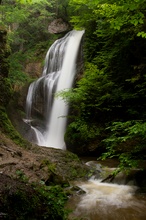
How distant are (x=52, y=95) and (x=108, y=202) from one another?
1331cm

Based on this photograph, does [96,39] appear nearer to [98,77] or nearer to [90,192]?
[98,77]

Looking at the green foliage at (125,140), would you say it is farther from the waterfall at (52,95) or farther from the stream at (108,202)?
the waterfall at (52,95)

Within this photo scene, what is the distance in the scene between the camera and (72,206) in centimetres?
524

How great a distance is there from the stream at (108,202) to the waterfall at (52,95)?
9.16m

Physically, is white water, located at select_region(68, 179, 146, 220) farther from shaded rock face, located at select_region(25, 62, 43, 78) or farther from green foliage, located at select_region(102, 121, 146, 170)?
shaded rock face, located at select_region(25, 62, 43, 78)

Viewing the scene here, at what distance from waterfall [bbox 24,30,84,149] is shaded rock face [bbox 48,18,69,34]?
3.79 metres

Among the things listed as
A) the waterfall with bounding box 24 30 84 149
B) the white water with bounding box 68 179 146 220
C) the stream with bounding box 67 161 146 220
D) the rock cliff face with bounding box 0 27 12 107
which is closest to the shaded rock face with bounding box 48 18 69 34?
the waterfall with bounding box 24 30 84 149

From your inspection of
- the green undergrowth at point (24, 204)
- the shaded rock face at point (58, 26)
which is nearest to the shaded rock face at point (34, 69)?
the shaded rock face at point (58, 26)

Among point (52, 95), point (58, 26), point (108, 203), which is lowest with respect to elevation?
point (108, 203)

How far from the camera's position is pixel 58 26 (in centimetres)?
2523

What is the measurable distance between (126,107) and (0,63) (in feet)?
22.0

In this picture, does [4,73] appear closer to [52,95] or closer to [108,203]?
[52,95]

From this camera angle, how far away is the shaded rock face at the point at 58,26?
976 inches

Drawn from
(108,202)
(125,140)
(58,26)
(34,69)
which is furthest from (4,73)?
(58,26)
